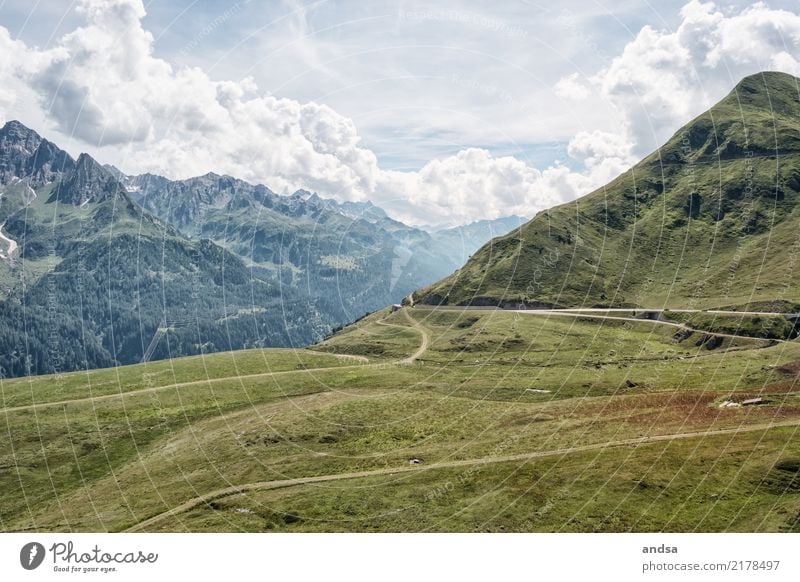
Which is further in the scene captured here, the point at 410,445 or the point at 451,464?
the point at 410,445

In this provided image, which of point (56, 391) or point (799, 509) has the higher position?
point (56, 391)

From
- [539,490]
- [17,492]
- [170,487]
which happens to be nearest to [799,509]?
[539,490]

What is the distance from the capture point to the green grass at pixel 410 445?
6022cm

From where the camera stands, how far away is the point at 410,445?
3290 inches

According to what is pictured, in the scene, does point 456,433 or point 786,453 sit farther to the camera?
point 456,433

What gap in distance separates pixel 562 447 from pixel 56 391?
114685 millimetres

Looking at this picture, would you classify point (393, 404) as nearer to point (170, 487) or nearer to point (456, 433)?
point (456, 433)

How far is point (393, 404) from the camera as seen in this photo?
108 m

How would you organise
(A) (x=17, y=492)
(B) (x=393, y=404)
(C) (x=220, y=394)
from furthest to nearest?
1. (C) (x=220, y=394)
2. (B) (x=393, y=404)
3. (A) (x=17, y=492)

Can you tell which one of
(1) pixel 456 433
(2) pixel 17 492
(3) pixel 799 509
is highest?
(2) pixel 17 492

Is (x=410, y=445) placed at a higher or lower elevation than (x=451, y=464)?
higher

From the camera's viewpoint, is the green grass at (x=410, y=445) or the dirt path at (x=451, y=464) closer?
the green grass at (x=410, y=445)

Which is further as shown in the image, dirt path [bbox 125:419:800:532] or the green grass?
dirt path [bbox 125:419:800:532]

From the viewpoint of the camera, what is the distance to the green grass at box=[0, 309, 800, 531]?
60.2 m
